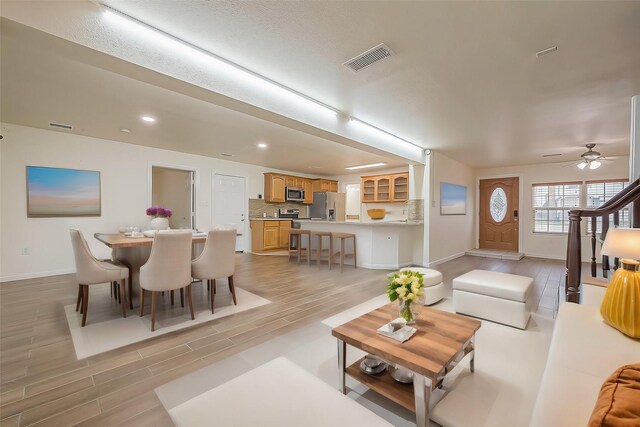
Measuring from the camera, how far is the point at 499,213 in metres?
7.46

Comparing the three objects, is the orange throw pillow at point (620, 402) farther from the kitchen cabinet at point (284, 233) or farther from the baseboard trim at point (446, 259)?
the kitchen cabinet at point (284, 233)

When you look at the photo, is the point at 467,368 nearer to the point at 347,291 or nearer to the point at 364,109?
the point at 347,291

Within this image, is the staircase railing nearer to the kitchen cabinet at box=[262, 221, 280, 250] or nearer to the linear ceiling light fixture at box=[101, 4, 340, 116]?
the linear ceiling light fixture at box=[101, 4, 340, 116]

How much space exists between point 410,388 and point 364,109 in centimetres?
298

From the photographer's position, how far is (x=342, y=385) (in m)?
1.64

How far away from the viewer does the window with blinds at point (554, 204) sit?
21.0 ft

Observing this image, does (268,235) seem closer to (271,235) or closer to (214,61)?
(271,235)

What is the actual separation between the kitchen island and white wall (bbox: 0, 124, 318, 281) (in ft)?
13.2

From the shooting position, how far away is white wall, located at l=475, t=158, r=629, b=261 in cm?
593

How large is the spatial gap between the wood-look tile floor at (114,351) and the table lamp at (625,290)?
1.84 m

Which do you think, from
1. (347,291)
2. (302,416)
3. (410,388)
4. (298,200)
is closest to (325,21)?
(302,416)

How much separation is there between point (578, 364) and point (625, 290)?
0.64m

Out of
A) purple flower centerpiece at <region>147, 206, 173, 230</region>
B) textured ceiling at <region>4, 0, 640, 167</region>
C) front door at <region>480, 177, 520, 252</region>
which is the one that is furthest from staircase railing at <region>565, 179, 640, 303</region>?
front door at <region>480, 177, 520, 252</region>

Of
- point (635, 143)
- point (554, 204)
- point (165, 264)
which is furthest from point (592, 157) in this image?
point (165, 264)
